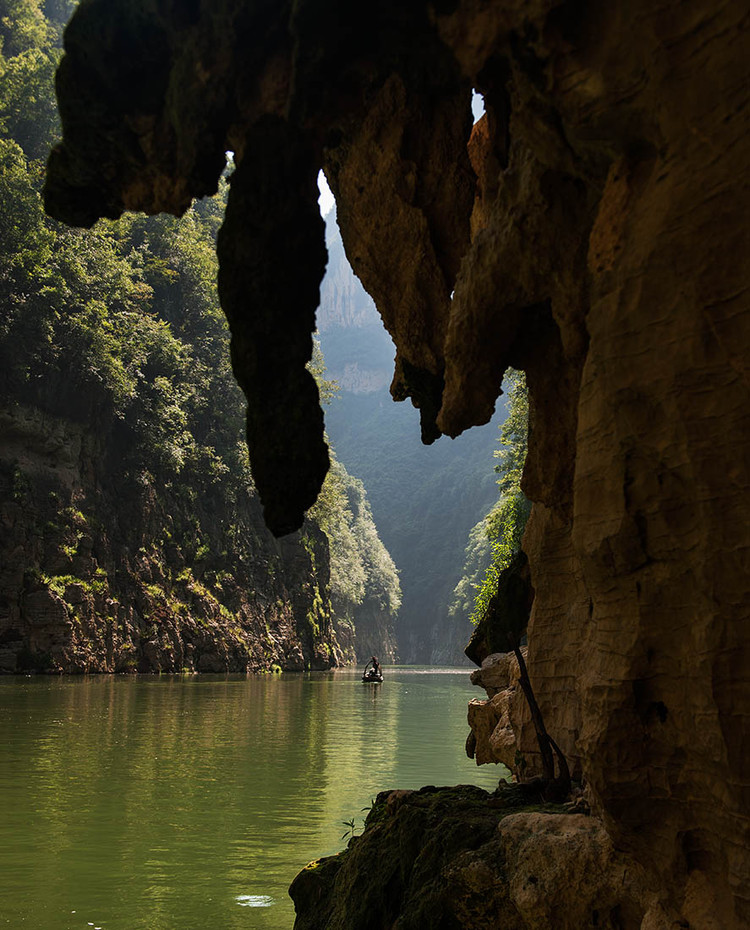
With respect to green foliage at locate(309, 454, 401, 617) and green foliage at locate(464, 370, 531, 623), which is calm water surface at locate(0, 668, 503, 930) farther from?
green foliage at locate(309, 454, 401, 617)

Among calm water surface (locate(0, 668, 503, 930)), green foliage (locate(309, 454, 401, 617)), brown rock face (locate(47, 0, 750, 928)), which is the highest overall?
green foliage (locate(309, 454, 401, 617))

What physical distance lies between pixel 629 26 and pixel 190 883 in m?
8.35

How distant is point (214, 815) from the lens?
476 inches

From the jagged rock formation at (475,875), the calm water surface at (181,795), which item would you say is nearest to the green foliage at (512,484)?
the calm water surface at (181,795)

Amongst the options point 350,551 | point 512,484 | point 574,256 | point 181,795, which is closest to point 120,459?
point 512,484

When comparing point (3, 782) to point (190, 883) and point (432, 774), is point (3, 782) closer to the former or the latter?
point (190, 883)

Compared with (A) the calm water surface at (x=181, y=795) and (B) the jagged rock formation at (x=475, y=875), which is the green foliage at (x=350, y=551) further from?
(B) the jagged rock formation at (x=475, y=875)

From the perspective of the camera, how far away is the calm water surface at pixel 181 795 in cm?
852

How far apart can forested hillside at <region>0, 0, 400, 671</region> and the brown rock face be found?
32.3m

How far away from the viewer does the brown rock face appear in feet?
14.5

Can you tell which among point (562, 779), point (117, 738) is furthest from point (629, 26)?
point (117, 738)

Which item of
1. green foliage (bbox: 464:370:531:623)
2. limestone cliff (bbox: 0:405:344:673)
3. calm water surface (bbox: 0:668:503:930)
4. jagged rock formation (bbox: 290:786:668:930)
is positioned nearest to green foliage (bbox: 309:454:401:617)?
limestone cliff (bbox: 0:405:344:673)

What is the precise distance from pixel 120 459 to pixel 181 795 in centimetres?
3554

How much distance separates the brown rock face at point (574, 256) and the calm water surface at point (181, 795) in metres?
3.86
